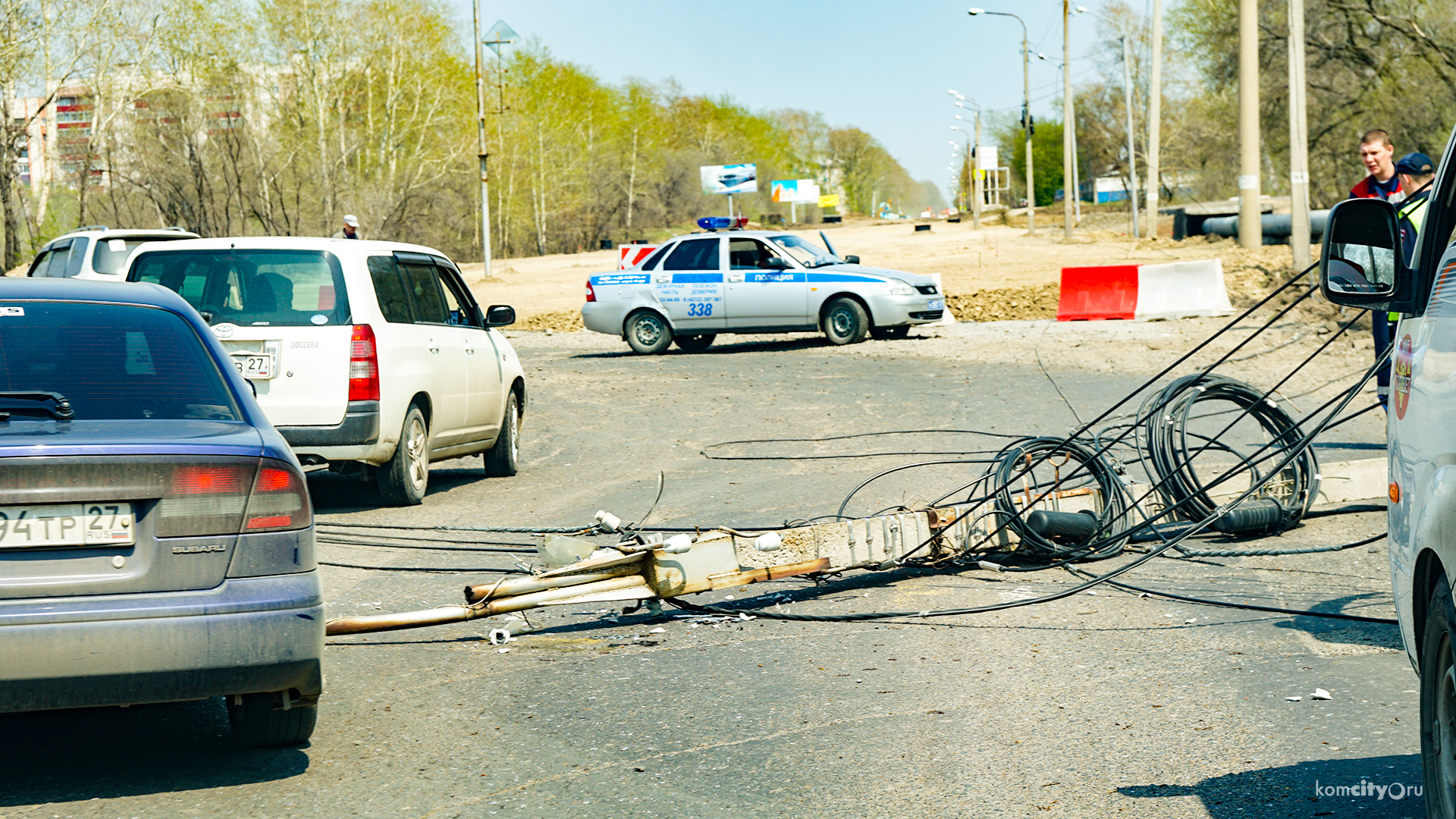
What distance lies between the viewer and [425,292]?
10.4m

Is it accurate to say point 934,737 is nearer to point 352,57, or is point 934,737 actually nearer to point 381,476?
point 381,476

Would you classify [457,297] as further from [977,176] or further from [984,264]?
[977,176]

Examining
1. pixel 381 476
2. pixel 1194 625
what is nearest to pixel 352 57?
pixel 381 476

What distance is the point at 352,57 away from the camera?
6009 centimetres

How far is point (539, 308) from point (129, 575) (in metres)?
35.3

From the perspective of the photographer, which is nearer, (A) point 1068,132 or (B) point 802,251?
(B) point 802,251

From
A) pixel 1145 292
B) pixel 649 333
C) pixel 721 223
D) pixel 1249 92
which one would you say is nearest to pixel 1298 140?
pixel 1145 292

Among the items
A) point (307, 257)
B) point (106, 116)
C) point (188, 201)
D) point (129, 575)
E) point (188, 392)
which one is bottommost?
point (129, 575)

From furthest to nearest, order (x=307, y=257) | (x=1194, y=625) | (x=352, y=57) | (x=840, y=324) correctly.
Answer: (x=352, y=57) → (x=840, y=324) → (x=307, y=257) → (x=1194, y=625)

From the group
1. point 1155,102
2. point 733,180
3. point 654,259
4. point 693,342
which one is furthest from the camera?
point 733,180

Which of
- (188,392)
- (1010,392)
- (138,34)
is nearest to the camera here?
(188,392)

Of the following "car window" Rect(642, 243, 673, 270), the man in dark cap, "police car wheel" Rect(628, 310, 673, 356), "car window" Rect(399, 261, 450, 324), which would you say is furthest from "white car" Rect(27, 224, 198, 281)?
the man in dark cap

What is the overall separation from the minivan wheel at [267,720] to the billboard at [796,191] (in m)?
114

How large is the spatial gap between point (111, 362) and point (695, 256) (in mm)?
18317
